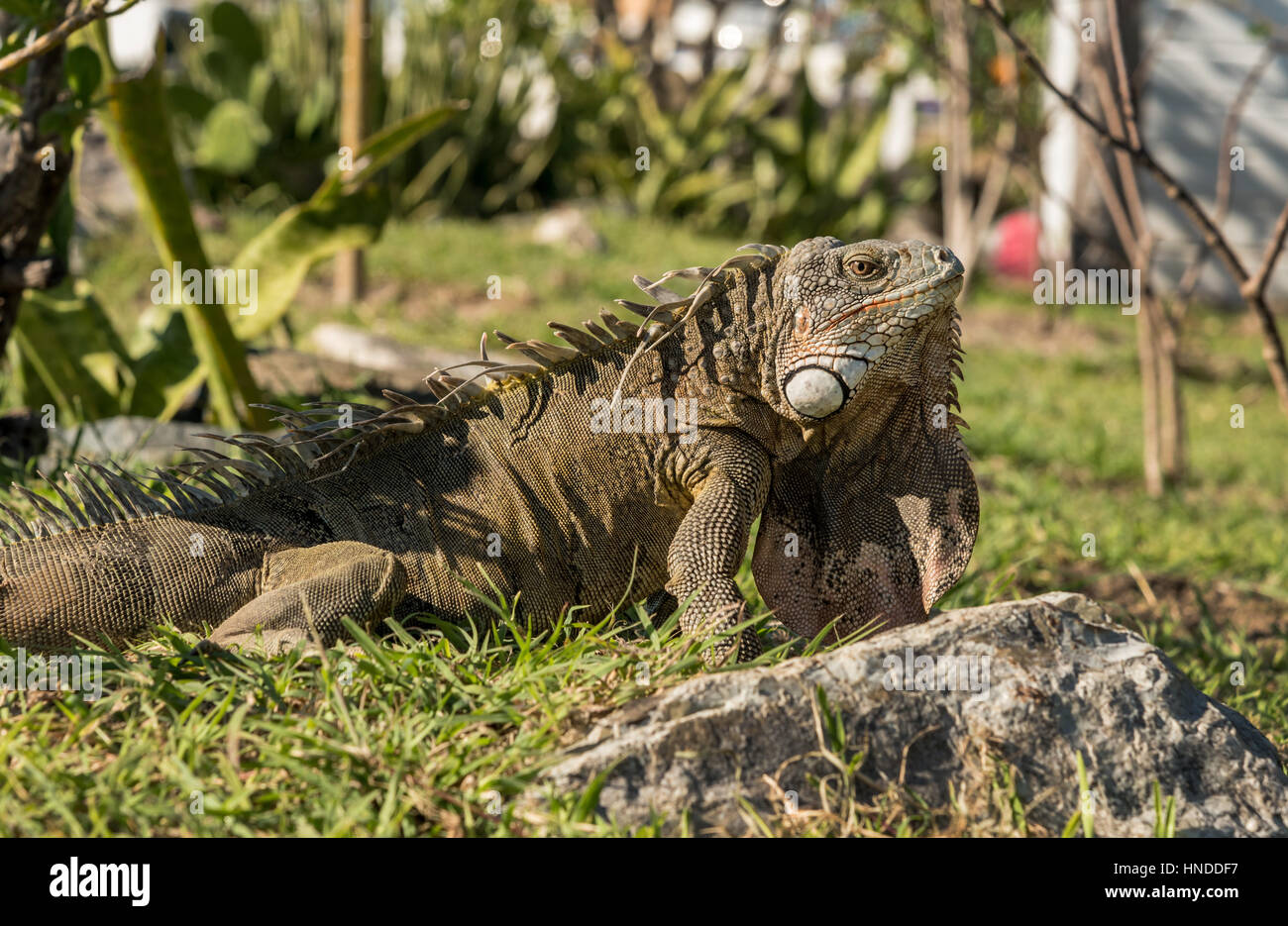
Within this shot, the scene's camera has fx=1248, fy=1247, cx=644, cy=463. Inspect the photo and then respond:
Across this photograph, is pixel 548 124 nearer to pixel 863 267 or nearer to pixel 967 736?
pixel 863 267

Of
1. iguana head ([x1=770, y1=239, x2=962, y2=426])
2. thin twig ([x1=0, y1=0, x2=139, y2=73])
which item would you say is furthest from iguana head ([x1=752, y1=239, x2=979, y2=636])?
thin twig ([x1=0, y1=0, x2=139, y2=73])

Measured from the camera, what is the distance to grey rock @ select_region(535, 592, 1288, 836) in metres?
2.69

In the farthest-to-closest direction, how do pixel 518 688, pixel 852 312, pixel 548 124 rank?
pixel 548 124
pixel 852 312
pixel 518 688

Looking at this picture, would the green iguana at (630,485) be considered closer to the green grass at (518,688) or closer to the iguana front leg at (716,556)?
the iguana front leg at (716,556)

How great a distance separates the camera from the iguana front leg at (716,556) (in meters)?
3.12

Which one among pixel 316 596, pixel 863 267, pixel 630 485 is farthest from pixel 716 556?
pixel 316 596

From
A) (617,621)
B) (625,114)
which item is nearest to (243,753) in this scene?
(617,621)

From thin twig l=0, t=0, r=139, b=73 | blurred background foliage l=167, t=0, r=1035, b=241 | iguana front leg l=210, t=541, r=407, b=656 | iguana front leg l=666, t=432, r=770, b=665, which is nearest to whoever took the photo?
iguana front leg l=210, t=541, r=407, b=656

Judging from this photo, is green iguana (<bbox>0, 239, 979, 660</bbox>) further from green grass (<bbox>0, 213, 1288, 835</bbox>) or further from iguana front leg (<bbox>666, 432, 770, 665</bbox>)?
green grass (<bbox>0, 213, 1288, 835</bbox>)

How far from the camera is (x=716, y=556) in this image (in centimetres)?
315

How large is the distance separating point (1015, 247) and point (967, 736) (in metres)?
13.9

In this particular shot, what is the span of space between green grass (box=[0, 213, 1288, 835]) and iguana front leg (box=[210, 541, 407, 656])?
0.09 metres
